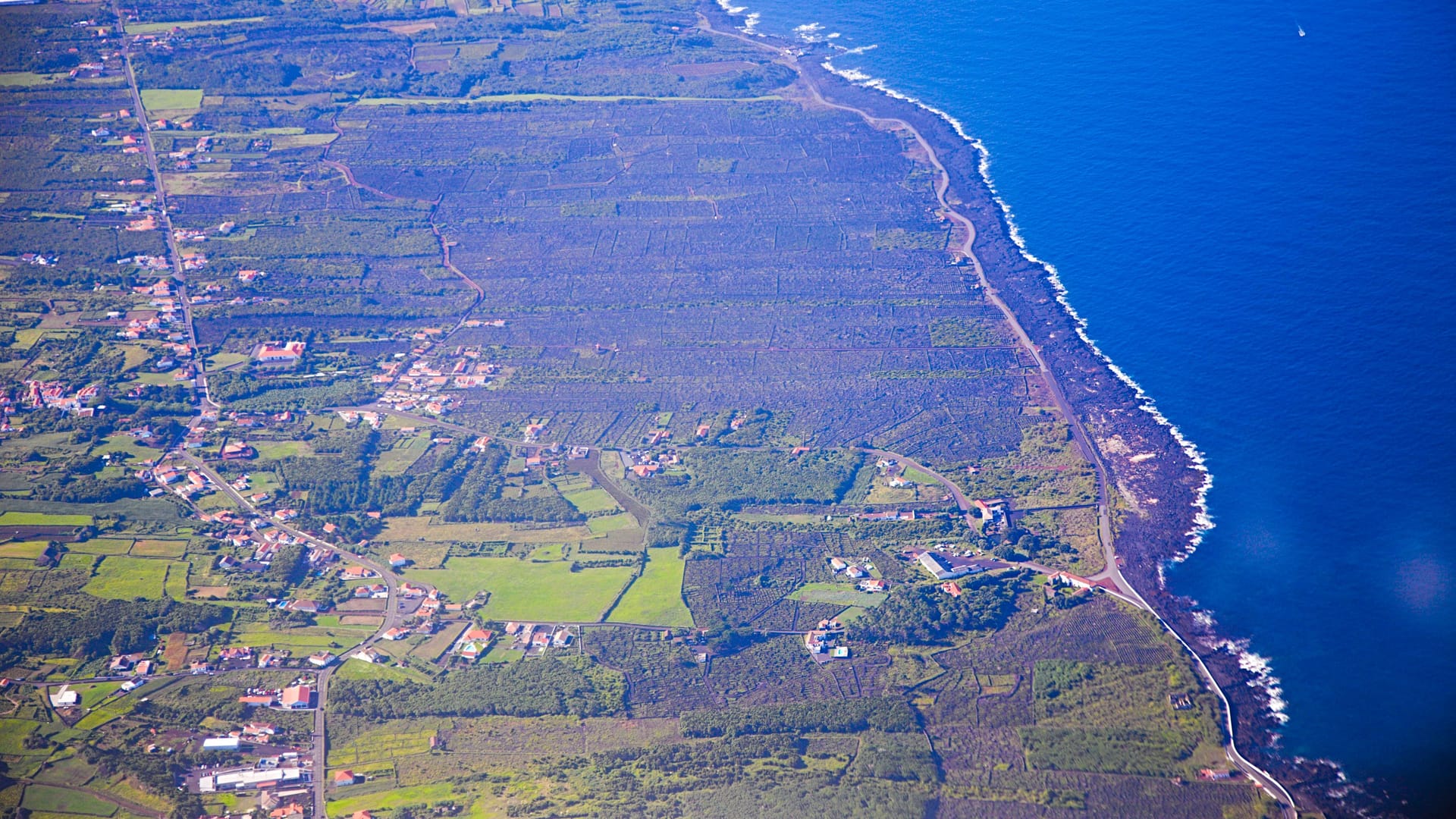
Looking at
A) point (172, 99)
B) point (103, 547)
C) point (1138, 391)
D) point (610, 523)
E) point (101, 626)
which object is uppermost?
point (1138, 391)

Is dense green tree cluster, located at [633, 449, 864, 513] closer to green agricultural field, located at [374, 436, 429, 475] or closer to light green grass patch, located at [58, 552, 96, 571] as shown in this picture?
green agricultural field, located at [374, 436, 429, 475]

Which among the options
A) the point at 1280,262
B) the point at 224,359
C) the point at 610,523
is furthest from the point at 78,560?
the point at 1280,262

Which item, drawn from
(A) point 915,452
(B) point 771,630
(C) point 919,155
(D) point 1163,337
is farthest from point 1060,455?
(C) point 919,155

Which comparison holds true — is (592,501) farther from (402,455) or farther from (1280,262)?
(1280,262)

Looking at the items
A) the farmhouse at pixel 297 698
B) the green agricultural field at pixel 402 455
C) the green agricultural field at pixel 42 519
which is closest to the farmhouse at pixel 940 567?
the farmhouse at pixel 297 698

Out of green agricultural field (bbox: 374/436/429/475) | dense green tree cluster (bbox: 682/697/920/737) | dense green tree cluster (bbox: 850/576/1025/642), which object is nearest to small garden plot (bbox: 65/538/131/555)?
green agricultural field (bbox: 374/436/429/475)

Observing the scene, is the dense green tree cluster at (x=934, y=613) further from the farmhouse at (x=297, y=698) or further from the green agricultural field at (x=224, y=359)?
the green agricultural field at (x=224, y=359)
